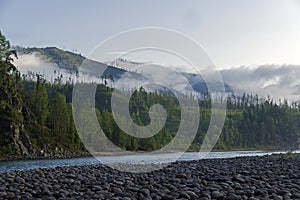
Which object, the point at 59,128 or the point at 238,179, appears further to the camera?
the point at 59,128

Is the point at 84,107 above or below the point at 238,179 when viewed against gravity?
above

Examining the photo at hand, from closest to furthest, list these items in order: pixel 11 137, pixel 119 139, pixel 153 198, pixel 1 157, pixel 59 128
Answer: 1. pixel 153 198
2. pixel 1 157
3. pixel 11 137
4. pixel 59 128
5. pixel 119 139

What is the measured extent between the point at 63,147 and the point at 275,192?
79735 mm

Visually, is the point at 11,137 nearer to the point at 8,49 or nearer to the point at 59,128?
the point at 8,49

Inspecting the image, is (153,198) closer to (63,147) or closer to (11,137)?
(11,137)

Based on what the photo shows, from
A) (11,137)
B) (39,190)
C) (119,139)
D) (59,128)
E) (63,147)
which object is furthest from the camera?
(119,139)

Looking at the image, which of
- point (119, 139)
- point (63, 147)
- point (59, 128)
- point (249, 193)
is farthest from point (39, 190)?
point (119, 139)

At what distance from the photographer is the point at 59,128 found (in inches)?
3831

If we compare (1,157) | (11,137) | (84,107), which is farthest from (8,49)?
(84,107)

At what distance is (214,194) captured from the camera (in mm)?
13180

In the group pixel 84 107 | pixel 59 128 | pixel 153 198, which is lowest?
pixel 153 198

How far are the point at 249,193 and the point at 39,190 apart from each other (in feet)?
23.9

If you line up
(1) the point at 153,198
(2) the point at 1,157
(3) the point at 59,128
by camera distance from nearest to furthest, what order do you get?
(1) the point at 153,198
(2) the point at 1,157
(3) the point at 59,128

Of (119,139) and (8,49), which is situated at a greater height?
(8,49)
